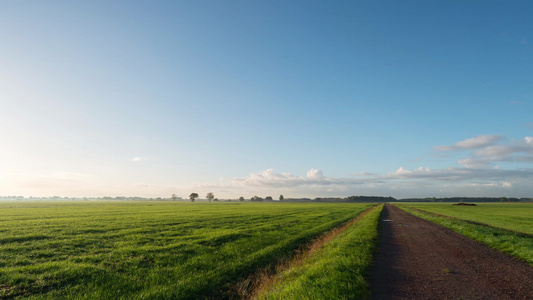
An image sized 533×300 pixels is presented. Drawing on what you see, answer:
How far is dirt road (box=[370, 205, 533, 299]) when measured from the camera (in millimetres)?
8656

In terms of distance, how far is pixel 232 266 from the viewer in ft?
43.7

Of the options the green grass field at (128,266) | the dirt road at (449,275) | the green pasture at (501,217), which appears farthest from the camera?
the green pasture at (501,217)

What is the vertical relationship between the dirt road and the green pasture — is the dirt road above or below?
above

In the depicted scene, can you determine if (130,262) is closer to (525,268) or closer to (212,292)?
(212,292)

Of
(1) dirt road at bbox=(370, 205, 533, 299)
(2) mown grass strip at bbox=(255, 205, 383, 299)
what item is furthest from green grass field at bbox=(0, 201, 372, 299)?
(1) dirt road at bbox=(370, 205, 533, 299)

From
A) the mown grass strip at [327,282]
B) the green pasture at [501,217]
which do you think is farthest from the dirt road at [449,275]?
the green pasture at [501,217]

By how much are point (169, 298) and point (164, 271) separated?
10.6ft

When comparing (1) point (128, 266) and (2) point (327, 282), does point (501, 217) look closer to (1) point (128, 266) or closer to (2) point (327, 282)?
(2) point (327, 282)

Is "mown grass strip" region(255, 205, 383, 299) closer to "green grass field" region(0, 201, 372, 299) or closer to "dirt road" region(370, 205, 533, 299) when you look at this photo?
"dirt road" region(370, 205, 533, 299)

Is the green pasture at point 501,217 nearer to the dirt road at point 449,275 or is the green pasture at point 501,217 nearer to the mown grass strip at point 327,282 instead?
the dirt road at point 449,275

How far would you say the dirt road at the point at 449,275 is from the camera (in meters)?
8.66

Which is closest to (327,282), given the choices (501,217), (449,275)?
(449,275)

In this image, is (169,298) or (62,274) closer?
(169,298)

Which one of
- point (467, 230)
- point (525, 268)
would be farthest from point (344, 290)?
point (467, 230)
